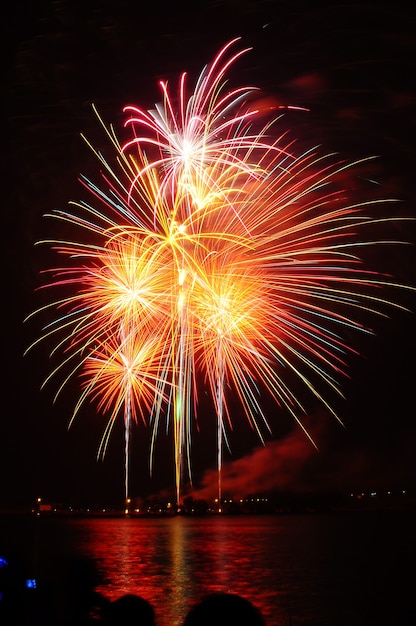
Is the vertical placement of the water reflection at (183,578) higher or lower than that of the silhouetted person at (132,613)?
higher

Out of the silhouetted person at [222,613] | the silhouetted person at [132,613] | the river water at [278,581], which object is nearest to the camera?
the silhouetted person at [222,613]

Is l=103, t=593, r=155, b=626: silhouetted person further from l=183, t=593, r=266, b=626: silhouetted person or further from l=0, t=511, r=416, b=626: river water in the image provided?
l=0, t=511, r=416, b=626: river water

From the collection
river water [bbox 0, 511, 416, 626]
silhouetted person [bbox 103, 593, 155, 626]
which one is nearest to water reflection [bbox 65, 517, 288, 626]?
river water [bbox 0, 511, 416, 626]

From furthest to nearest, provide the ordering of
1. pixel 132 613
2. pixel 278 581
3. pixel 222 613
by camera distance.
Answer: pixel 278 581 → pixel 132 613 → pixel 222 613

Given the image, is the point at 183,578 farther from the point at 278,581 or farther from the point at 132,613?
the point at 132,613

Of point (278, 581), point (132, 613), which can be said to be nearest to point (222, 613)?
point (132, 613)

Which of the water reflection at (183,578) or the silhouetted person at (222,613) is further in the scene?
the water reflection at (183,578)

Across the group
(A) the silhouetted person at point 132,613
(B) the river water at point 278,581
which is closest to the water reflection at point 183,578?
(B) the river water at point 278,581

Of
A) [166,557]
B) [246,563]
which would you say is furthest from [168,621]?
[166,557]

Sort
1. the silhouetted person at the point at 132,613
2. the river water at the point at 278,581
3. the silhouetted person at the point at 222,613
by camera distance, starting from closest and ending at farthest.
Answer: the silhouetted person at the point at 222,613 < the silhouetted person at the point at 132,613 < the river water at the point at 278,581

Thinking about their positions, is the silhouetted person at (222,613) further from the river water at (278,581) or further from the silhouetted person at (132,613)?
the river water at (278,581)
